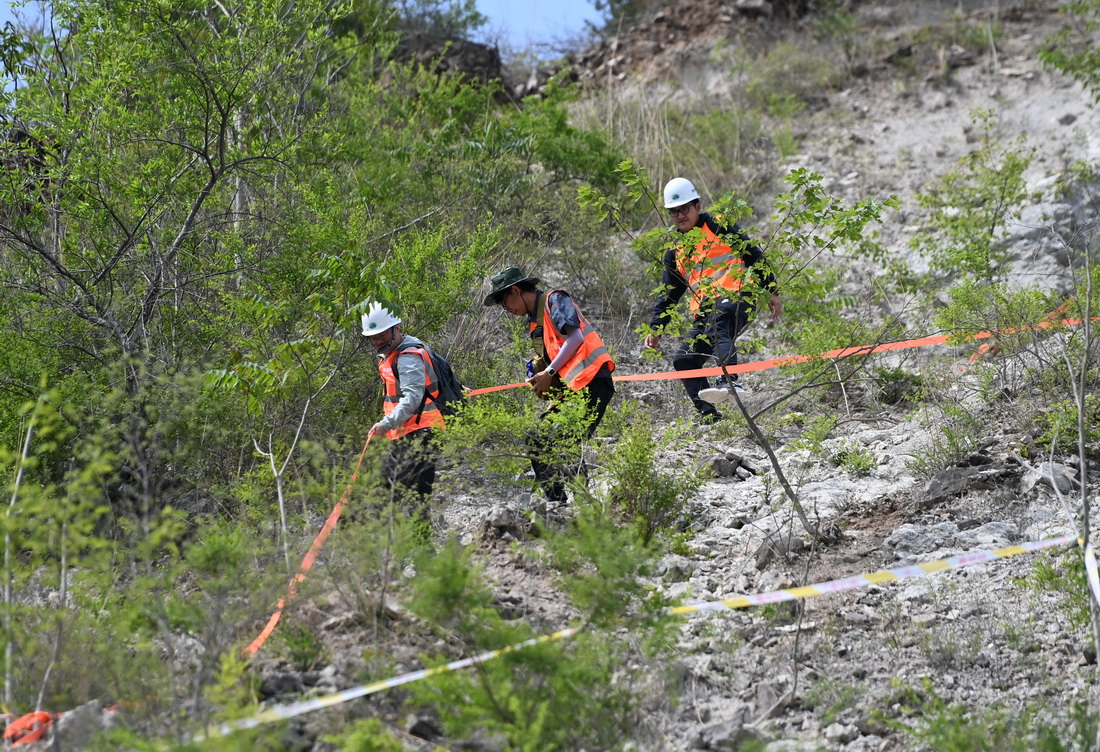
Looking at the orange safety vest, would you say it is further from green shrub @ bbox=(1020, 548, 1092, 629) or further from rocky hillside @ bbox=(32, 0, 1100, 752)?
green shrub @ bbox=(1020, 548, 1092, 629)

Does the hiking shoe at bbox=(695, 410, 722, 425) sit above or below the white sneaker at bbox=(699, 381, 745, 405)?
below

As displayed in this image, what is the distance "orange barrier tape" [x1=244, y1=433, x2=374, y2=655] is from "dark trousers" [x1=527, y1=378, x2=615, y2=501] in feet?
2.95

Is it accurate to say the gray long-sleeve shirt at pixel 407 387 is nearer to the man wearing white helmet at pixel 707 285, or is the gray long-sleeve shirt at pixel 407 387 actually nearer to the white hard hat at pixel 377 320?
the white hard hat at pixel 377 320

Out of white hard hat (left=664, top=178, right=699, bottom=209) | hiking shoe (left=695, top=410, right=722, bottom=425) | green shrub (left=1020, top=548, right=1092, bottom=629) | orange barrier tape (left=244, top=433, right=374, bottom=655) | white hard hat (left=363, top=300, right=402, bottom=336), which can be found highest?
white hard hat (left=664, top=178, right=699, bottom=209)

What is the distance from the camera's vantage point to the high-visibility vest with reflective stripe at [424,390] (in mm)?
4953

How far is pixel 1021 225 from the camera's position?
330 inches

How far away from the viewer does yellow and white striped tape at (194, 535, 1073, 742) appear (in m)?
2.82

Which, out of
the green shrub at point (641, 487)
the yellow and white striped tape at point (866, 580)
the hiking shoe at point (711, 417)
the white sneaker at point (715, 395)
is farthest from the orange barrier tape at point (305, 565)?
the hiking shoe at point (711, 417)

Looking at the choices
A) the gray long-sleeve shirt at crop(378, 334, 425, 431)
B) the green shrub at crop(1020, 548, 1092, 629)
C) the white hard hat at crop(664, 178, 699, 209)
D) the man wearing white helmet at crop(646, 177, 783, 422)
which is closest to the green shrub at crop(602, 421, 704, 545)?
the man wearing white helmet at crop(646, 177, 783, 422)

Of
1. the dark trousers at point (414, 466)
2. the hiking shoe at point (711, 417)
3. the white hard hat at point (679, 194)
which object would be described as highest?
the white hard hat at point (679, 194)

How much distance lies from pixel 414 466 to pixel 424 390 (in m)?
0.43

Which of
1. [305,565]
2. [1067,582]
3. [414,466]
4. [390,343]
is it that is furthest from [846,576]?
[390,343]

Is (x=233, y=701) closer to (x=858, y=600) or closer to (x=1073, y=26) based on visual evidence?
(x=858, y=600)

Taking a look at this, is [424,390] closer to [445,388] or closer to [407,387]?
[407,387]
